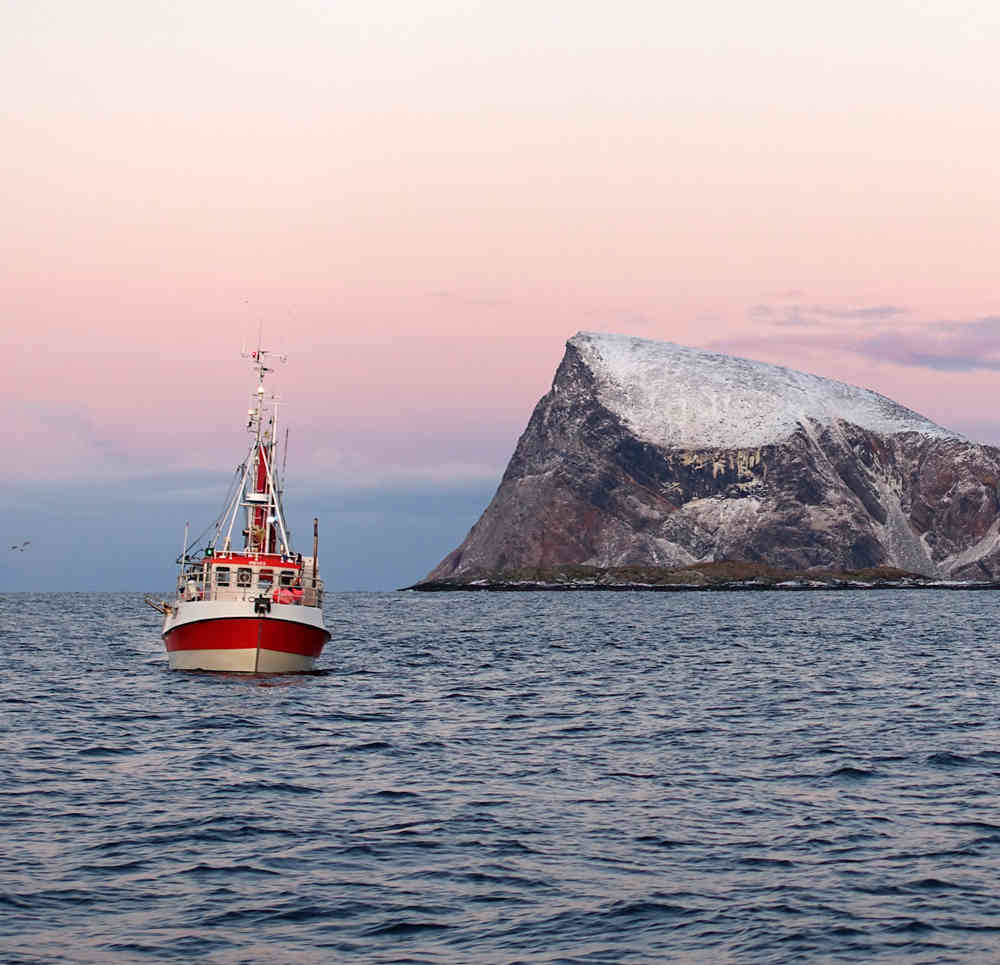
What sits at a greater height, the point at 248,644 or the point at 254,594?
Answer: the point at 254,594

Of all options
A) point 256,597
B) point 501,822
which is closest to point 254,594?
point 256,597

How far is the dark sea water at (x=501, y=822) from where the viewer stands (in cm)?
2016

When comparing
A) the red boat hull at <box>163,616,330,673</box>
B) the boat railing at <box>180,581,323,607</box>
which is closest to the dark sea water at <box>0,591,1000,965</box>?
the red boat hull at <box>163,616,330,673</box>

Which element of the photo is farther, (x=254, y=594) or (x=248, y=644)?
(x=254, y=594)

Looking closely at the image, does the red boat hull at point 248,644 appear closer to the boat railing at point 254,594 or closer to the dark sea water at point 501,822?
the boat railing at point 254,594

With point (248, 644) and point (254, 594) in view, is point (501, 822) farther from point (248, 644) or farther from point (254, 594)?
point (254, 594)

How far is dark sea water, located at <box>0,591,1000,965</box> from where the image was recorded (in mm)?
20156

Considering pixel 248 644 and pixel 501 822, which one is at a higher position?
pixel 248 644

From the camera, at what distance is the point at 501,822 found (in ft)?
→ 93.9

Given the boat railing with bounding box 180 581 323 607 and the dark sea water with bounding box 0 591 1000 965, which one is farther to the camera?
the boat railing with bounding box 180 581 323 607

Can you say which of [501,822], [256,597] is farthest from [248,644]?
[501,822]

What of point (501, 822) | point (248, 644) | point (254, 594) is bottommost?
point (501, 822)

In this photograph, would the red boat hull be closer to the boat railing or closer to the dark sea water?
the boat railing

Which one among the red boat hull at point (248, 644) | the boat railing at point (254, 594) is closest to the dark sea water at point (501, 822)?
the red boat hull at point (248, 644)
